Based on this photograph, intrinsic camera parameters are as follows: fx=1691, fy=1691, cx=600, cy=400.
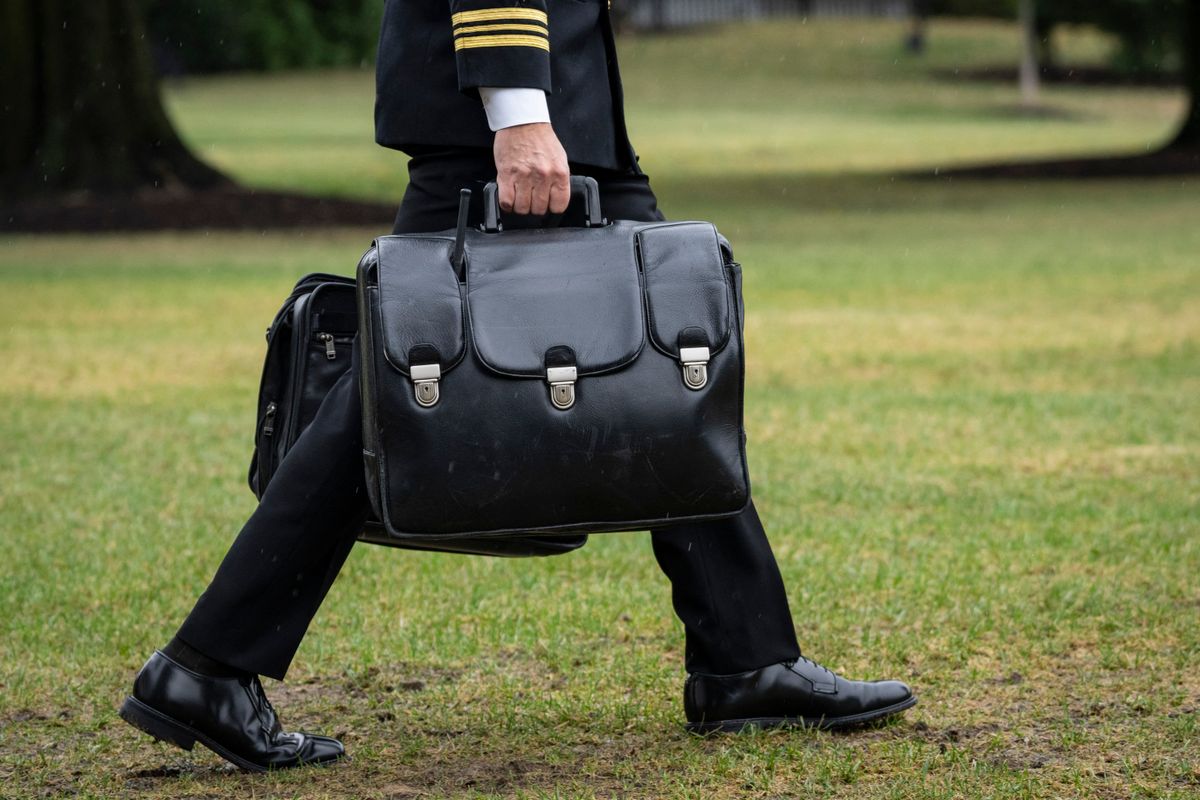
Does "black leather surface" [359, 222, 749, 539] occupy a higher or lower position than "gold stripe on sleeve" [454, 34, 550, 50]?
lower

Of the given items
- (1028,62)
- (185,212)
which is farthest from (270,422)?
(1028,62)

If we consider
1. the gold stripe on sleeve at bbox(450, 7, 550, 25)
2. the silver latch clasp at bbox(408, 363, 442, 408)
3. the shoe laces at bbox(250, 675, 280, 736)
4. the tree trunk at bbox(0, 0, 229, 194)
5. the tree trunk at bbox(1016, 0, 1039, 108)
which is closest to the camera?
the silver latch clasp at bbox(408, 363, 442, 408)

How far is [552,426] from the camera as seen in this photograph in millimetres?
2770

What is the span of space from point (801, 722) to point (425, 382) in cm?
107

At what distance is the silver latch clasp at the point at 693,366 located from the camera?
281 cm

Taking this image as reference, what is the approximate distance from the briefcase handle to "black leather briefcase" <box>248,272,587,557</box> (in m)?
0.32

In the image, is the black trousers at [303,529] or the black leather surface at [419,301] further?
the black trousers at [303,529]

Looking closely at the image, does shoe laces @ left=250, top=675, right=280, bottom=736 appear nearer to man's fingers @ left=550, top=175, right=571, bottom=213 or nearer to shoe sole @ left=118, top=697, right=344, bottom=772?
shoe sole @ left=118, top=697, right=344, bottom=772

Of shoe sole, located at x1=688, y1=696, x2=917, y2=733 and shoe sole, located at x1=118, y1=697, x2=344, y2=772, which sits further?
shoe sole, located at x1=688, y1=696, x2=917, y2=733

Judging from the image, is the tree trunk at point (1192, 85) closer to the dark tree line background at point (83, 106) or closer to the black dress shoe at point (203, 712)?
the dark tree line background at point (83, 106)

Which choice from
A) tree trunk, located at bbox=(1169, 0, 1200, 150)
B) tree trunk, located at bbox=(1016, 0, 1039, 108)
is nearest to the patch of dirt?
tree trunk, located at bbox=(1169, 0, 1200, 150)

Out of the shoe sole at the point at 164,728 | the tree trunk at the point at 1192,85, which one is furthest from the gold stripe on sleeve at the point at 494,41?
the tree trunk at the point at 1192,85

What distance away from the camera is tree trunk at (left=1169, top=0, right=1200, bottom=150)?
86.1 feet

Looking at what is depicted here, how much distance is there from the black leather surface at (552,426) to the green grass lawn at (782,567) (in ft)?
1.72
